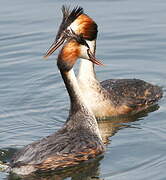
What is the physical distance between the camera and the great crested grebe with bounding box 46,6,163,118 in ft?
38.7

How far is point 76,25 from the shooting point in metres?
12.0

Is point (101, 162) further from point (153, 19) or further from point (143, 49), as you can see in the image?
point (153, 19)

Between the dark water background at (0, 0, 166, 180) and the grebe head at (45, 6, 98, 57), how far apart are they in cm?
115

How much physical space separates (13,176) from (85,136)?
1.16 metres

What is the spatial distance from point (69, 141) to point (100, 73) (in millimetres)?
4042

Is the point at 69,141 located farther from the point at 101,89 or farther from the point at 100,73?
the point at 100,73

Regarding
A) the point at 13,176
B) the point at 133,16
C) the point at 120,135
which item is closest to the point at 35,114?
the point at 120,135

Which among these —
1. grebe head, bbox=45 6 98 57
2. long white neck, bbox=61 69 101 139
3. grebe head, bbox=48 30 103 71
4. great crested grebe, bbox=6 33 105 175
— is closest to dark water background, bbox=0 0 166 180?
great crested grebe, bbox=6 33 105 175

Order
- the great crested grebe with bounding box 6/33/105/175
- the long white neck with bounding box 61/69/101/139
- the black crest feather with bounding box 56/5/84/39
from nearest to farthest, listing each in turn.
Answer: the great crested grebe with bounding box 6/33/105/175 → the long white neck with bounding box 61/69/101/139 → the black crest feather with bounding box 56/5/84/39

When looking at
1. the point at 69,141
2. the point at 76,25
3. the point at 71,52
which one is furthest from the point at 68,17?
the point at 69,141

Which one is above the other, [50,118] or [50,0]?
[50,0]

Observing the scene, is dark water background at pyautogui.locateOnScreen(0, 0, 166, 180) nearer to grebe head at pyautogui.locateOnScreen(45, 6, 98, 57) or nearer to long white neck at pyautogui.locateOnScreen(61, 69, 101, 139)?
long white neck at pyautogui.locateOnScreen(61, 69, 101, 139)

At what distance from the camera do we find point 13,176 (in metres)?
9.51

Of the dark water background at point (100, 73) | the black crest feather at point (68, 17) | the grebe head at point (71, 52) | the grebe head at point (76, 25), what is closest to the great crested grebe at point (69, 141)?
the grebe head at point (71, 52)
